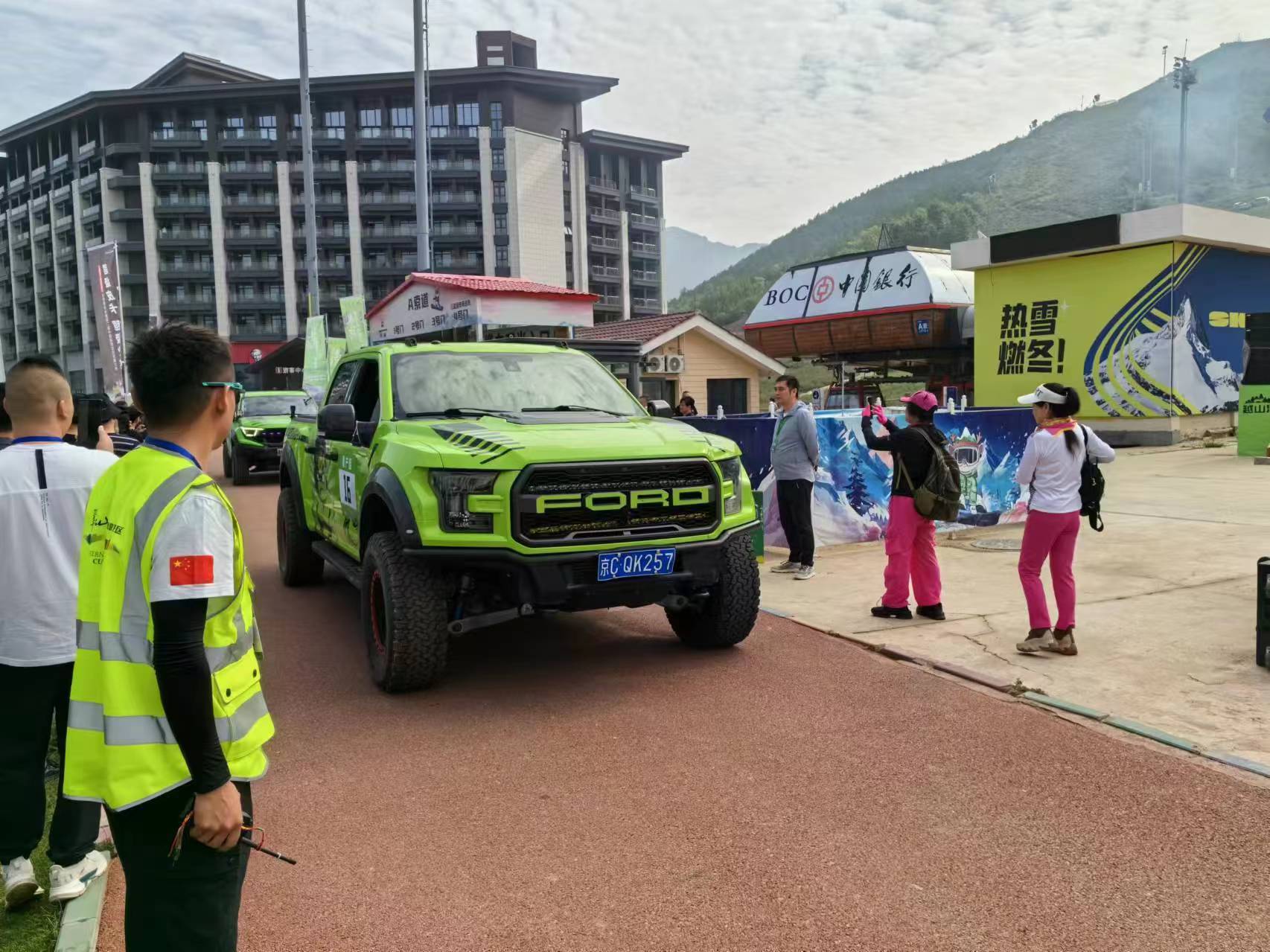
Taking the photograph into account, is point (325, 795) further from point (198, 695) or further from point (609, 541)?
point (198, 695)

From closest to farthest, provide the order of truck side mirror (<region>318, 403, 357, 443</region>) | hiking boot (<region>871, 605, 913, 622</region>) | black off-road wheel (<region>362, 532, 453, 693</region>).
A: black off-road wheel (<region>362, 532, 453, 693</region>) → truck side mirror (<region>318, 403, 357, 443</region>) → hiking boot (<region>871, 605, 913, 622</region>)

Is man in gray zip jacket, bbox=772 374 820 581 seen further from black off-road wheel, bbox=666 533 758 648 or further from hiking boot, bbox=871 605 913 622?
black off-road wheel, bbox=666 533 758 648

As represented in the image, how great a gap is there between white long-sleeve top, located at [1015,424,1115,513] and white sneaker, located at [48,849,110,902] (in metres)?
5.23

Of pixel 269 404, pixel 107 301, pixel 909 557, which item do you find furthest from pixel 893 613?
pixel 107 301

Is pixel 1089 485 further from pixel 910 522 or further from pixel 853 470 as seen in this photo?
pixel 853 470

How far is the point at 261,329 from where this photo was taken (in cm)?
7944

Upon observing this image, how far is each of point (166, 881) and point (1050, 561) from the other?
17.9ft

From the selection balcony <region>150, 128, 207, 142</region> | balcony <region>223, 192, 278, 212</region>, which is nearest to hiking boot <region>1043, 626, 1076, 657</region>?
balcony <region>223, 192, 278, 212</region>

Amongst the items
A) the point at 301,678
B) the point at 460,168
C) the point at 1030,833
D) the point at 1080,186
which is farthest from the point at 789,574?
the point at 1080,186

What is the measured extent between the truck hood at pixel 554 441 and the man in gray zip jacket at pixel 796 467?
116 inches

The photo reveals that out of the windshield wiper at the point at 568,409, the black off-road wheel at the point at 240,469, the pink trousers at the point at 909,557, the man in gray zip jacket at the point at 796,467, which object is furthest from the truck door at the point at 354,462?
the black off-road wheel at the point at 240,469

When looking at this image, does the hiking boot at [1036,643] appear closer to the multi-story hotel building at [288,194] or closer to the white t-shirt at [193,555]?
the white t-shirt at [193,555]

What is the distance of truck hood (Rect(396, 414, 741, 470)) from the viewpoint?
5.05m

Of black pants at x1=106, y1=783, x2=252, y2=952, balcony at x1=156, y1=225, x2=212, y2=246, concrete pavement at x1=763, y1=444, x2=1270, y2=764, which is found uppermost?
balcony at x1=156, y1=225, x2=212, y2=246
